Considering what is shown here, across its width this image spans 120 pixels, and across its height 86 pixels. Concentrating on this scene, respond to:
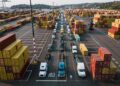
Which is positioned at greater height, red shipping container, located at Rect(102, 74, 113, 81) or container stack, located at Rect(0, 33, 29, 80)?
container stack, located at Rect(0, 33, 29, 80)

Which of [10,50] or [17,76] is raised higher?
[10,50]

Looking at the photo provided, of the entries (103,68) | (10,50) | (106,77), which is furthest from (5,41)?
(106,77)

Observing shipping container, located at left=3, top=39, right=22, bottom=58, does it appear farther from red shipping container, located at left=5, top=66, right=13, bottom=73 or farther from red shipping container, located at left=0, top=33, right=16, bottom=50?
red shipping container, located at left=5, top=66, right=13, bottom=73

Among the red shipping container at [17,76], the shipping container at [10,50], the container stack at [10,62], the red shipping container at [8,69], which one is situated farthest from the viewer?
the red shipping container at [17,76]

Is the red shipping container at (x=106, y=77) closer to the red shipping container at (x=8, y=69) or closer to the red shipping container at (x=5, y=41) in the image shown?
the red shipping container at (x=8, y=69)

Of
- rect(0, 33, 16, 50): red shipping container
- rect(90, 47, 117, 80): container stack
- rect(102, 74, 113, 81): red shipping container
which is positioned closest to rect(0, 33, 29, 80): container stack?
rect(0, 33, 16, 50): red shipping container

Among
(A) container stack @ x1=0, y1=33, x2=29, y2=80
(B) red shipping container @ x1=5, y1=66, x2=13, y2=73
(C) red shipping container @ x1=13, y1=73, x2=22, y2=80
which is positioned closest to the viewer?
(A) container stack @ x1=0, y1=33, x2=29, y2=80

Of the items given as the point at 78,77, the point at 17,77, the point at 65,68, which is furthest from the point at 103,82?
the point at 17,77

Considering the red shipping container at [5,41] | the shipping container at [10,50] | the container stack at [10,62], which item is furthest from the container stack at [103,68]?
the red shipping container at [5,41]

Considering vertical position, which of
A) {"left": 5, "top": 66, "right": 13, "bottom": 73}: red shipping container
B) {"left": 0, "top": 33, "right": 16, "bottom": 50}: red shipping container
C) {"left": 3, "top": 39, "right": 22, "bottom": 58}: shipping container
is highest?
{"left": 0, "top": 33, "right": 16, "bottom": 50}: red shipping container

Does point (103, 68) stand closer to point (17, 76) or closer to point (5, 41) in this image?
point (17, 76)

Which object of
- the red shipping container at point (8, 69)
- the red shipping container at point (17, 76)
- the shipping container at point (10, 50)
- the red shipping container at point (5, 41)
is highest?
the red shipping container at point (5, 41)

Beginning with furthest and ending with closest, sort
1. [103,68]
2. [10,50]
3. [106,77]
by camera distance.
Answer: [106,77] < [103,68] < [10,50]
